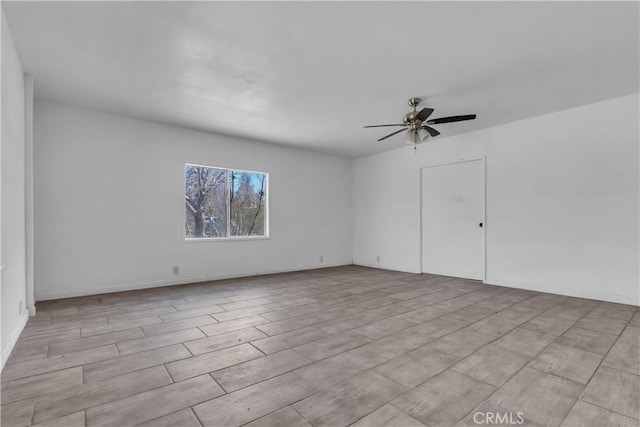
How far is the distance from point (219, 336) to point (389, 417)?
1745mm

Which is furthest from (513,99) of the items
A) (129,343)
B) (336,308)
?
(129,343)

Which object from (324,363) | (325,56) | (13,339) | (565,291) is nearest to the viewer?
(324,363)

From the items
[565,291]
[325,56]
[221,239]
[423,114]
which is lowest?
[565,291]

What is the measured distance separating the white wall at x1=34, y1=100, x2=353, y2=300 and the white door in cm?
286

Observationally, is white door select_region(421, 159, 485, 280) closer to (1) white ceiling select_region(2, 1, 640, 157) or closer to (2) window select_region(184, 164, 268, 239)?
(1) white ceiling select_region(2, 1, 640, 157)

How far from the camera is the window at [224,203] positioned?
17.7 ft

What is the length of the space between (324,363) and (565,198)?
13.8ft

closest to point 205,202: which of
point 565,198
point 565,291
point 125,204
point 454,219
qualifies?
point 125,204

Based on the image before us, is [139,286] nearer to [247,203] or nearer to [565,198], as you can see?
[247,203]

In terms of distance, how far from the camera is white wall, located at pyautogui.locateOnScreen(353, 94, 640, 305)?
3.94m

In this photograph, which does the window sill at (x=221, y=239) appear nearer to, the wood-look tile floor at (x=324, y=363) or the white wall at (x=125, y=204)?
the white wall at (x=125, y=204)

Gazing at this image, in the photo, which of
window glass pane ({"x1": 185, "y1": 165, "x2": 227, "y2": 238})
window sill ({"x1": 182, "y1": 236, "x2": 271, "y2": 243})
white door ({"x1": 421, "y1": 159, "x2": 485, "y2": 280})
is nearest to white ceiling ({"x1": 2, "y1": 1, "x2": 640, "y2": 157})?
window glass pane ({"x1": 185, "y1": 165, "x2": 227, "y2": 238})

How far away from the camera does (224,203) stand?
18.9ft

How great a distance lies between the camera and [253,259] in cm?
599
